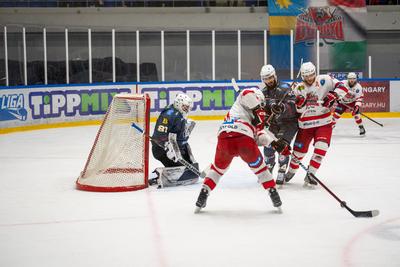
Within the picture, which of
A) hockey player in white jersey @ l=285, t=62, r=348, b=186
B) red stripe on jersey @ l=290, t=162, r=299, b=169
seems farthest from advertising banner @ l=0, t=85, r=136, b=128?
hockey player in white jersey @ l=285, t=62, r=348, b=186

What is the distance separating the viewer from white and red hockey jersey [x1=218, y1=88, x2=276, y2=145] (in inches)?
215

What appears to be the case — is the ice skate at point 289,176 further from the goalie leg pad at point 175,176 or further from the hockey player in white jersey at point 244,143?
the hockey player in white jersey at point 244,143

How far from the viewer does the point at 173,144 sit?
6.61m

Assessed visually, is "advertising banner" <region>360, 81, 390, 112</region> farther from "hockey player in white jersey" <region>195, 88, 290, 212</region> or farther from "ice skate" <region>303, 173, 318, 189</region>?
"hockey player in white jersey" <region>195, 88, 290, 212</region>

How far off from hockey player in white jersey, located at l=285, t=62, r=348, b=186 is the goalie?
1.02 meters

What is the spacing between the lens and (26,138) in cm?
1092

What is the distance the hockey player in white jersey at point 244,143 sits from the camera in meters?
5.45

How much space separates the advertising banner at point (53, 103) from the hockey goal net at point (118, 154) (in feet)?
17.7

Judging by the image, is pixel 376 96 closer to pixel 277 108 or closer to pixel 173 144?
pixel 277 108

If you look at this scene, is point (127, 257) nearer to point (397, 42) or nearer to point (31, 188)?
point (31, 188)

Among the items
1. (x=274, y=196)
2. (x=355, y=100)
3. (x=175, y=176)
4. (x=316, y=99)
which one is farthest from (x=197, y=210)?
(x=355, y=100)

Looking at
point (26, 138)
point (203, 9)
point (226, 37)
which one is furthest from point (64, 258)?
point (203, 9)

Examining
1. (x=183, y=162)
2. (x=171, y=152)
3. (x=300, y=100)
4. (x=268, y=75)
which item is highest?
(x=268, y=75)

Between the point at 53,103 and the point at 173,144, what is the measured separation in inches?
258
